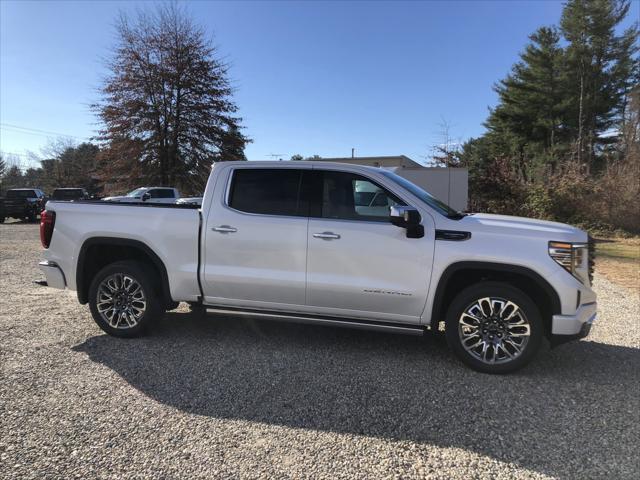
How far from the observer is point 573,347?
488 centimetres

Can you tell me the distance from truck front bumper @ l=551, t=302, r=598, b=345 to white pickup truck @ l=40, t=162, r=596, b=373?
12mm

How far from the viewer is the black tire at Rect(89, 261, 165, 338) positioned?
4.75 metres

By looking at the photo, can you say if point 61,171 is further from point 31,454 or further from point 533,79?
point 31,454

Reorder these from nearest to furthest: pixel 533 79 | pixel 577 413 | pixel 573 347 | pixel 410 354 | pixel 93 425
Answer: pixel 93 425 < pixel 577 413 < pixel 410 354 < pixel 573 347 < pixel 533 79

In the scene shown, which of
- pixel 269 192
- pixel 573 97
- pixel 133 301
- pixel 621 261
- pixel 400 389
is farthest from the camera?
pixel 573 97

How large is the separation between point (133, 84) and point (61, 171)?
112ft

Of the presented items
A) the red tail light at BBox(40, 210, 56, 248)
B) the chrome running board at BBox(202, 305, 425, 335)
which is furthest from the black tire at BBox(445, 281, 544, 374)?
the red tail light at BBox(40, 210, 56, 248)

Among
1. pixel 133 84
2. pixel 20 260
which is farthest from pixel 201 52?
pixel 20 260

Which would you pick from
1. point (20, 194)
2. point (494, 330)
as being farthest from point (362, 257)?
point (20, 194)

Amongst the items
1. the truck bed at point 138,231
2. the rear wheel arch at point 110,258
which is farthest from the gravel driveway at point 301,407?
the truck bed at point 138,231

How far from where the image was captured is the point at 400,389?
147 inches

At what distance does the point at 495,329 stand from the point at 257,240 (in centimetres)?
237

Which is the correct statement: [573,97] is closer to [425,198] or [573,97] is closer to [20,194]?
[425,198]

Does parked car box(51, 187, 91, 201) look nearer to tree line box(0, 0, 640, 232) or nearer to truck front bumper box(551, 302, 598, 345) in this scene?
tree line box(0, 0, 640, 232)
